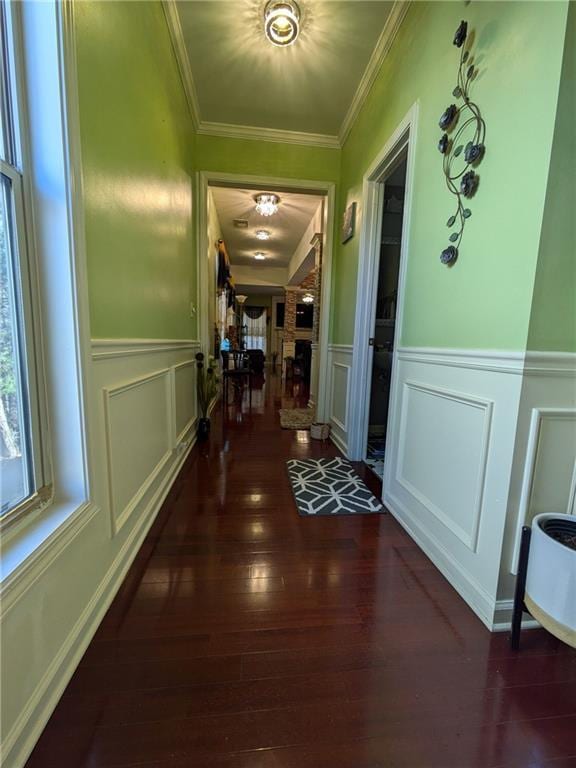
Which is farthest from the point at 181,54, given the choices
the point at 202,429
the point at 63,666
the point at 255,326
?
the point at 255,326

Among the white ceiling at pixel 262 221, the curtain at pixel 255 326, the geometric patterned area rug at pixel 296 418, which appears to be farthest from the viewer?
the curtain at pixel 255 326

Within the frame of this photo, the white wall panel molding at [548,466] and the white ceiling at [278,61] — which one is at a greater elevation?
the white ceiling at [278,61]

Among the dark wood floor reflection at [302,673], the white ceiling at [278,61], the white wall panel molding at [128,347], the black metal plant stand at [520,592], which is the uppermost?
the white ceiling at [278,61]

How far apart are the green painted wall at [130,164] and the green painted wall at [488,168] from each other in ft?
4.53

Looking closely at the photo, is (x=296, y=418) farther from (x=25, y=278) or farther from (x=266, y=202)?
(x=25, y=278)

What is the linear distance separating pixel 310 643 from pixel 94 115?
1887 mm

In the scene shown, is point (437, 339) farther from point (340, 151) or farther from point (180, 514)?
point (340, 151)

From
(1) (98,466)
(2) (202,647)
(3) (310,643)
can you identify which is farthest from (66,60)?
(3) (310,643)

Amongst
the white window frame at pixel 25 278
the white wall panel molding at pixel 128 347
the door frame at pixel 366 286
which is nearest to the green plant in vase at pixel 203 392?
the white wall panel molding at pixel 128 347

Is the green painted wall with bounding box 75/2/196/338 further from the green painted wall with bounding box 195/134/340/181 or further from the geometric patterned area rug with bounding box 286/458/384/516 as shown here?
the geometric patterned area rug with bounding box 286/458/384/516

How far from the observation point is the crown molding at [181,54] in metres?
1.82

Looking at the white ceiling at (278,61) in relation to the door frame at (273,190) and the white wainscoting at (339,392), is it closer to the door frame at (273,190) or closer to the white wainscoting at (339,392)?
the door frame at (273,190)

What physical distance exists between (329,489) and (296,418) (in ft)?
6.02

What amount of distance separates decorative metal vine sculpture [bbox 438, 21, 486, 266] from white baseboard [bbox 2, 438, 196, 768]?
185 centimetres
